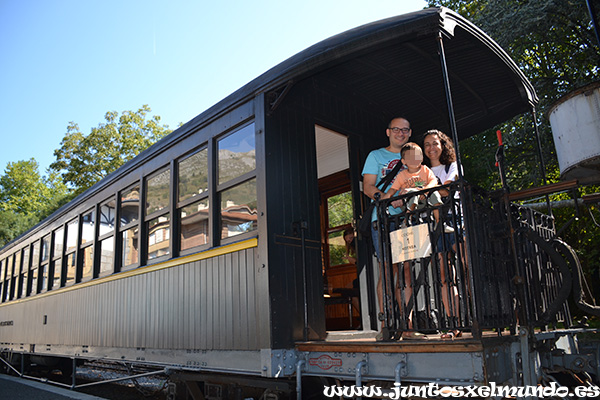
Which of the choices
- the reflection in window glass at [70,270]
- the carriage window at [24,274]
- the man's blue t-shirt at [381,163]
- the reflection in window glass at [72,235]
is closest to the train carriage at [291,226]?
the man's blue t-shirt at [381,163]

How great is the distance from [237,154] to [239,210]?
54cm

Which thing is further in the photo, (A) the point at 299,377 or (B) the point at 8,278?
(B) the point at 8,278

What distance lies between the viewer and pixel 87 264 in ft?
24.8

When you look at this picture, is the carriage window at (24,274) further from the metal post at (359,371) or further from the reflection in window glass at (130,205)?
the metal post at (359,371)

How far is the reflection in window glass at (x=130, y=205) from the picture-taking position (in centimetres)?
618

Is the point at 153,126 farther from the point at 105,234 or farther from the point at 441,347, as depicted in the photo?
the point at 441,347

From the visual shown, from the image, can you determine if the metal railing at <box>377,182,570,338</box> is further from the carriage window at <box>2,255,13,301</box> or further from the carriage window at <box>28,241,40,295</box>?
the carriage window at <box>2,255,13,301</box>

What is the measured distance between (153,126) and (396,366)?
29.1 m

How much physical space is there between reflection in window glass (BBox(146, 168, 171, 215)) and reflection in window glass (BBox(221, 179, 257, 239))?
3.78ft

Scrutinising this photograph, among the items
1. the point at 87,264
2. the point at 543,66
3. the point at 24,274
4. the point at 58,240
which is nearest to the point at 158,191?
the point at 87,264

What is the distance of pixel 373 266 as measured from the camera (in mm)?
4965

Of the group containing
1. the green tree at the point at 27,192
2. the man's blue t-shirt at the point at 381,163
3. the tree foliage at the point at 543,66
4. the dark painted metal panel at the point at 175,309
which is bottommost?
the dark painted metal panel at the point at 175,309

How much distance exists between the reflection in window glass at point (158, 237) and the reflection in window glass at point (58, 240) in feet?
12.3

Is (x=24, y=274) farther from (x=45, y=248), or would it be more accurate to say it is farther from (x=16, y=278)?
(x=45, y=248)
